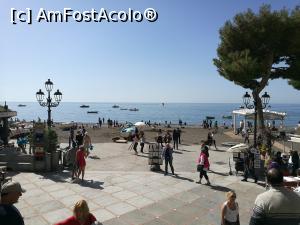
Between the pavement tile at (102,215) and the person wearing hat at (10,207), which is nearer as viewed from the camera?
the person wearing hat at (10,207)

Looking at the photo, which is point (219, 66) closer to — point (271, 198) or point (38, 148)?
point (38, 148)

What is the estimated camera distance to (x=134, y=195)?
11375 millimetres

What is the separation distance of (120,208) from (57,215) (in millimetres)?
1886

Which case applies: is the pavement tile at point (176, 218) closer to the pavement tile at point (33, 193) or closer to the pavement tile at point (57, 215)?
the pavement tile at point (57, 215)

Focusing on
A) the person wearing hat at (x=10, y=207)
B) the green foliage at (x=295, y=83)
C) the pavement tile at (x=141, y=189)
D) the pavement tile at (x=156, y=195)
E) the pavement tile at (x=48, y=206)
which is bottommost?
the pavement tile at (x=156, y=195)

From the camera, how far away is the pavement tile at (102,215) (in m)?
9.17

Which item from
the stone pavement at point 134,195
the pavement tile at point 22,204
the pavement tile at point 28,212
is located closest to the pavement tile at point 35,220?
the stone pavement at point 134,195

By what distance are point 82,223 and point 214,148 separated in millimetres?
20366

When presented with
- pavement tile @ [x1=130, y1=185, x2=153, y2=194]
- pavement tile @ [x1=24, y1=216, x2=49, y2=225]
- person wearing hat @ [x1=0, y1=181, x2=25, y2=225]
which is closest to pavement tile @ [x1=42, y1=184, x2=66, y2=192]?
pavement tile @ [x1=130, y1=185, x2=153, y2=194]

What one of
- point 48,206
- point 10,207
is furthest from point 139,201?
point 10,207

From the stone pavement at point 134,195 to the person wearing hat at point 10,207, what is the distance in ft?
16.4

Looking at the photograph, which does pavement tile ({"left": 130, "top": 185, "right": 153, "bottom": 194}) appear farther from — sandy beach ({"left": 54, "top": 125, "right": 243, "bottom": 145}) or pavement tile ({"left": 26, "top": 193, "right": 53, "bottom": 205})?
sandy beach ({"left": 54, "top": 125, "right": 243, "bottom": 145})

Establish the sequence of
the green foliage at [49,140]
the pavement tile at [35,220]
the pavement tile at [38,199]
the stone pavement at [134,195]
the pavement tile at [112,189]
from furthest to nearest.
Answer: the green foliage at [49,140] → the pavement tile at [112,189] → the pavement tile at [38,199] → the stone pavement at [134,195] → the pavement tile at [35,220]

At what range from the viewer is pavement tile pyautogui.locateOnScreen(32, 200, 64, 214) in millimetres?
9820
